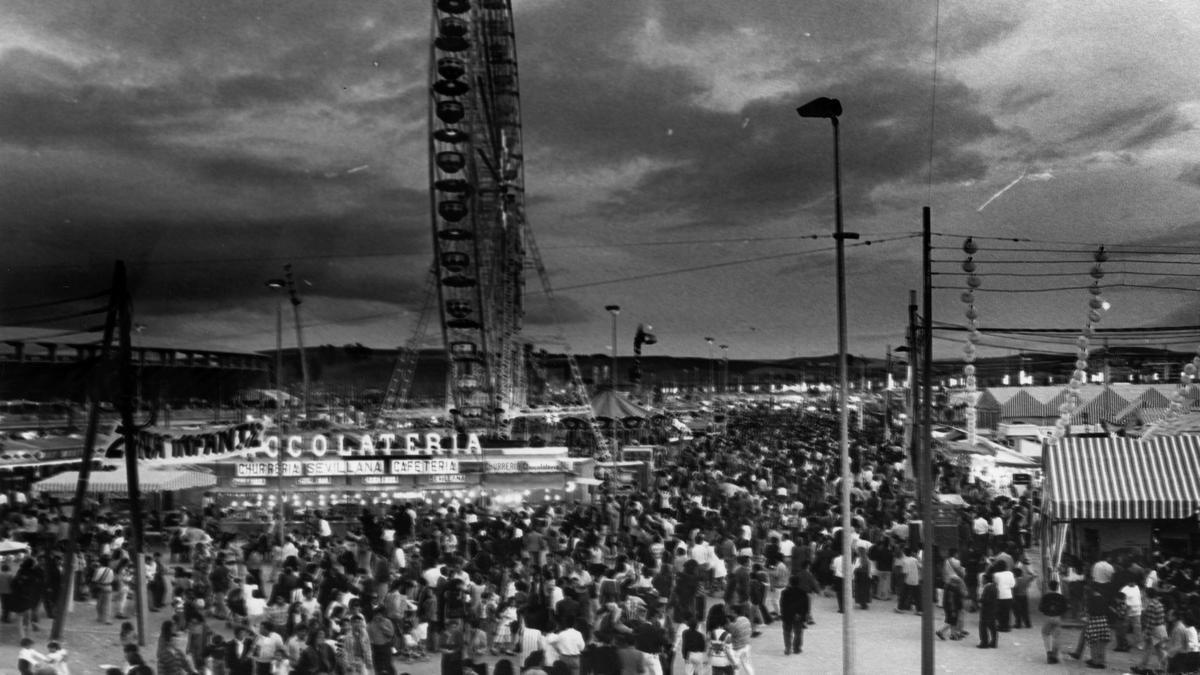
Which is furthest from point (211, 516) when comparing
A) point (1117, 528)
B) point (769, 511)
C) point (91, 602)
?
point (1117, 528)

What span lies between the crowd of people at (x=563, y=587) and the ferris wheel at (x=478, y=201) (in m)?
15.9

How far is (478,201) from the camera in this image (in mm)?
42062

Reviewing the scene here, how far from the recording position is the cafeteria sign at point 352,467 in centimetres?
2734

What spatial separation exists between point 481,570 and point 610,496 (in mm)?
11213

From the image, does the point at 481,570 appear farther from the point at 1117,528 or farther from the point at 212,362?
the point at 212,362

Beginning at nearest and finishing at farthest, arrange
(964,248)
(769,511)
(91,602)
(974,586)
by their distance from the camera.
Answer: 1. (974,586)
2. (91,602)
3. (964,248)
4. (769,511)

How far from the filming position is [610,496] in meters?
27.6

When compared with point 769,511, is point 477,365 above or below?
above

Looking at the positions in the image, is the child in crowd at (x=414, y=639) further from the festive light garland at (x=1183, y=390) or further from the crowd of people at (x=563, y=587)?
the festive light garland at (x=1183, y=390)

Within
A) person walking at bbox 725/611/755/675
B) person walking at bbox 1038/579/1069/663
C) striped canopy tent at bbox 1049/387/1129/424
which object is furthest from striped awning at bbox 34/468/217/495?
striped canopy tent at bbox 1049/387/1129/424

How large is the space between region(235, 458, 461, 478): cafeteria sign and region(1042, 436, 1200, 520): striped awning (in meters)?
16.3

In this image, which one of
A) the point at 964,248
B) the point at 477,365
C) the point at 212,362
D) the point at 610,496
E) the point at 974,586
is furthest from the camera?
the point at 212,362

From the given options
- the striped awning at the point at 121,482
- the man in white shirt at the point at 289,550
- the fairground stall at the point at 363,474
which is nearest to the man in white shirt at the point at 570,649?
the man in white shirt at the point at 289,550

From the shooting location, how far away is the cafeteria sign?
89.7ft
